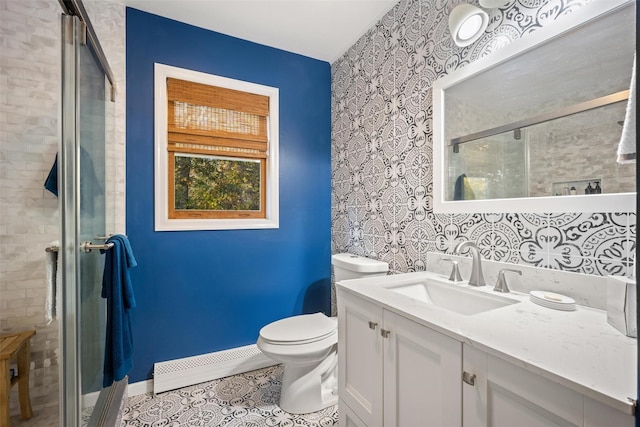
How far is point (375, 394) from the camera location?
1062mm

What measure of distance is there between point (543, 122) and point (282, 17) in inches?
64.6

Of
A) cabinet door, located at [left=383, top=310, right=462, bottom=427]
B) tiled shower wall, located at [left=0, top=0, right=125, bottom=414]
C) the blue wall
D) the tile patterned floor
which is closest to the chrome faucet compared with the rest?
cabinet door, located at [left=383, top=310, right=462, bottom=427]

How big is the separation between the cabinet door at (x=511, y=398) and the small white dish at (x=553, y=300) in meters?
0.43

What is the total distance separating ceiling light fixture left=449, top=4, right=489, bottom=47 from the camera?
3.97ft

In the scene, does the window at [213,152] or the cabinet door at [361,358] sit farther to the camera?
the window at [213,152]

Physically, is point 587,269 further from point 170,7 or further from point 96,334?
point 170,7

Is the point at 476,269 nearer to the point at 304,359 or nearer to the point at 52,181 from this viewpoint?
the point at 304,359

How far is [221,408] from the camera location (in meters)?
1.63

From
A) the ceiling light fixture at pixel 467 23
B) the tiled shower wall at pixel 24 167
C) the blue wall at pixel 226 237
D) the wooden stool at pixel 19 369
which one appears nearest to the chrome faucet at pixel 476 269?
the ceiling light fixture at pixel 467 23

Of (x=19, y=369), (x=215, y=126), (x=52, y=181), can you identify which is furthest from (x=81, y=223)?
(x=215, y=126)

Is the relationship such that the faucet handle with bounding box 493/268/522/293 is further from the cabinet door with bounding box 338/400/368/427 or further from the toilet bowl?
the toilet bowl

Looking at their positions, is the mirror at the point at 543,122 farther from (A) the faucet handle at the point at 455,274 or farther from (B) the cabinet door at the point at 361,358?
(B) the cabinet door at the point at 361,358

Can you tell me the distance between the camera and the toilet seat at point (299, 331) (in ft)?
5.00

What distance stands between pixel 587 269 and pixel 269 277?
180cm
